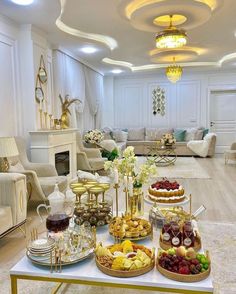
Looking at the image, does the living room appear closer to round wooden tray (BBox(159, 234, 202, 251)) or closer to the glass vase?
the glass vase

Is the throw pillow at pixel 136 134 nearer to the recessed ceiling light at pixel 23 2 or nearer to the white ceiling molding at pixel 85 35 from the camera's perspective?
the white ceiling molding at pixel 85 35

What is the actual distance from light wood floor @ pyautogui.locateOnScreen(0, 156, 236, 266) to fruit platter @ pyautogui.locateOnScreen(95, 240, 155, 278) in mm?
1341

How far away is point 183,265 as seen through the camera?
5.12ft

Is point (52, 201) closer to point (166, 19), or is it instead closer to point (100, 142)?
point (166, 19)

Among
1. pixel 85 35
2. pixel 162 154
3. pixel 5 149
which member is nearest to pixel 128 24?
pixel 85 35

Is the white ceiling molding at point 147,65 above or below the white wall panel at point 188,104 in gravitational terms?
above

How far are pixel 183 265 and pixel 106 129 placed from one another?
7709 mm

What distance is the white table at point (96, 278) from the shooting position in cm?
147

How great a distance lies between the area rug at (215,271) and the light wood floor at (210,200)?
231 mm

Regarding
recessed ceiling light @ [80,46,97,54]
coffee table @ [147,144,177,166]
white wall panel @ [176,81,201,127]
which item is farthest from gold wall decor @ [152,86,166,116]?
recessed ceiling light @ [80,46,97,54]

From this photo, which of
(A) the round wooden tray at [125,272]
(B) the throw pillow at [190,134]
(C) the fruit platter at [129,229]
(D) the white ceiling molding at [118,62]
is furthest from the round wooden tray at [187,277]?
(B) the throw pillow at [190,134]

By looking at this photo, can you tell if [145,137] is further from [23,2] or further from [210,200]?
[23,2]

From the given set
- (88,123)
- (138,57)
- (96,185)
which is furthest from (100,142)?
(96,185)

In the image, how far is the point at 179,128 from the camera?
9.85 metres
